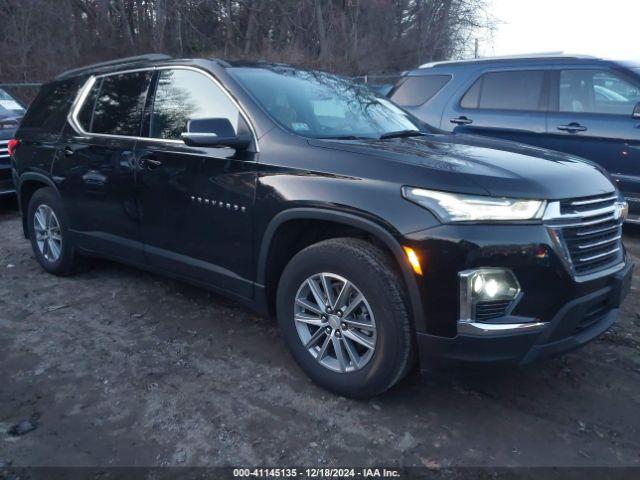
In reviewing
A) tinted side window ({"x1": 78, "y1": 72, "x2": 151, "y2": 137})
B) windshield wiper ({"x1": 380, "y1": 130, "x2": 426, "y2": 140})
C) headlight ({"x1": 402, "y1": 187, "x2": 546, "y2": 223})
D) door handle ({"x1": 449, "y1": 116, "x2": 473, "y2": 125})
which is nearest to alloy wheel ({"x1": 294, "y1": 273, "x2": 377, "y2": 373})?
headlight ({"x1": 402, "y1": 187, "x2": 546, "y2": 223})

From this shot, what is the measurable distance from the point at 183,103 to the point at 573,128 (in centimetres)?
429

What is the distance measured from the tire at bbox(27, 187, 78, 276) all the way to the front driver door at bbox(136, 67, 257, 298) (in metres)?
1.22

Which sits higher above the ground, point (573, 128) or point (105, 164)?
point (573, 128)

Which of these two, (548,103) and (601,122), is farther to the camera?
(548,103)

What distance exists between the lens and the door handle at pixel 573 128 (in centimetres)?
599

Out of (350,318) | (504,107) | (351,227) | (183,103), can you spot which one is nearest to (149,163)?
(183,103)

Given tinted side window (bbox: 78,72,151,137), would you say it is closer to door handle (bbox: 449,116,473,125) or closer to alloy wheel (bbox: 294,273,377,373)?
alloy wheel (bbox: 294,273,377,373)

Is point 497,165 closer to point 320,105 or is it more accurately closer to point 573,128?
point 320,105

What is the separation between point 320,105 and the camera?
3703mm

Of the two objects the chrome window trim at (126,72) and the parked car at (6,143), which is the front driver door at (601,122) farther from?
the parked car at (6,143)

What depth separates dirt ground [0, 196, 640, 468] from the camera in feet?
8.65

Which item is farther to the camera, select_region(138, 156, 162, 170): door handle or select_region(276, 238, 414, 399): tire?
select_region(138, 156, 162, 170): door handle

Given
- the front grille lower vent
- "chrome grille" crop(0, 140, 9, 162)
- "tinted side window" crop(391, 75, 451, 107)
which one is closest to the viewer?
the front grille lower vent

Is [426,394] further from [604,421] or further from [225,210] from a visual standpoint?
[225,210]
